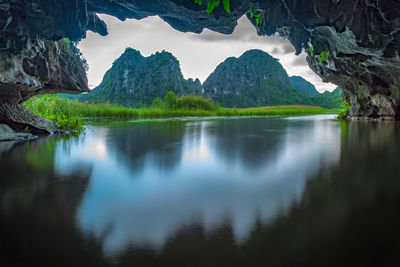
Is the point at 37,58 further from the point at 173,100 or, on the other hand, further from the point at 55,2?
the point at 173,100

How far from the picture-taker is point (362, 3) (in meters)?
5.94

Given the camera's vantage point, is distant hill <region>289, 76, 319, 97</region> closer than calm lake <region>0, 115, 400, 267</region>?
No

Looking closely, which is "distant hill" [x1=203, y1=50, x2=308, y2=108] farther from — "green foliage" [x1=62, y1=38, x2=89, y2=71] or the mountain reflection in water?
the mountain reflection in water

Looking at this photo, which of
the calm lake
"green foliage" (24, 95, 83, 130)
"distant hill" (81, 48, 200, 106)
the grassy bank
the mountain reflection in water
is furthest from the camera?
"distant hill" (81, 48, 200, 106)

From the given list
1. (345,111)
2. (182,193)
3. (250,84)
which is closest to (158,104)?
(345,111)

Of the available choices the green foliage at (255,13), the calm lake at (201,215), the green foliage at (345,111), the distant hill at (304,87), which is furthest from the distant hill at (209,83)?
the calm lake at (201,215)

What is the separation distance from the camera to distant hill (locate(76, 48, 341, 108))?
84.6 meters

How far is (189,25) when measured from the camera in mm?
8234

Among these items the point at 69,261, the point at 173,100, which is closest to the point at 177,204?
the point at 69,261

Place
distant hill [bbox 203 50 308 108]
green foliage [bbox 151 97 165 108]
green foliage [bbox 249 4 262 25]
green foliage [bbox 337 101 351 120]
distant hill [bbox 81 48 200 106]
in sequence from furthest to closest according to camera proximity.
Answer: distant hill [bbox 203 50 308 108] → distant hill [bbox 81 48 200 106] → green foliage [bbox 151 97 165 108] → green foliage [bbox 337 101 351 120] → green foliage [bbox 249 4 262 25]

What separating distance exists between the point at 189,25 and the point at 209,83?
98.1 metres

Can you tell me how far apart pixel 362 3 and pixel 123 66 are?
10201 centimetres

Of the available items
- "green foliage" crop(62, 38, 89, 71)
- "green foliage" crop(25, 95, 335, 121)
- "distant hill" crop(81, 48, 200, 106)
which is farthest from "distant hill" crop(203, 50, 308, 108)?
"green foliage" crop(62, 38, 89, 71)

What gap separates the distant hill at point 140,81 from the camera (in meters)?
82.5
